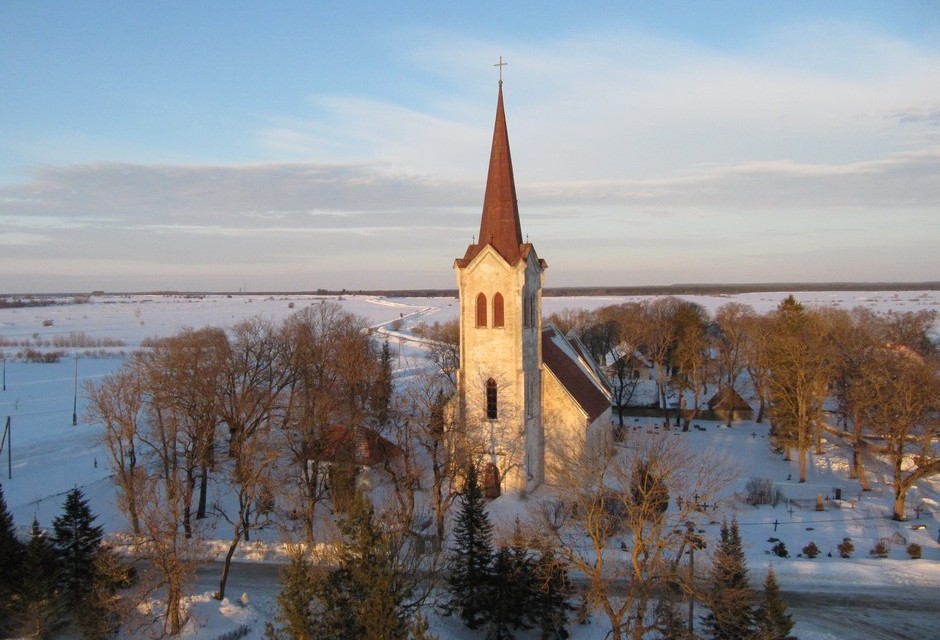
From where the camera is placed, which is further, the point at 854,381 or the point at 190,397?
the point at 854,381

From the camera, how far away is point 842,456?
37.2 metres

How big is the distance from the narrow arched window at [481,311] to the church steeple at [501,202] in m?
2.12

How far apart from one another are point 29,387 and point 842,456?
196ft

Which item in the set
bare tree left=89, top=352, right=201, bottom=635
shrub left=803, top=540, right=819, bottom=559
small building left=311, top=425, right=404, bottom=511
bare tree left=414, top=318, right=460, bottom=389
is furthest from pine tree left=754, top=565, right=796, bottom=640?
bare tree left=414, top=318, right=460, bottom=389

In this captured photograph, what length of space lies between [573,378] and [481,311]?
785 cm

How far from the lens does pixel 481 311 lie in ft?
93.6

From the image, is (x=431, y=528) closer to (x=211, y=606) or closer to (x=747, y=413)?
(x=211, y=606)

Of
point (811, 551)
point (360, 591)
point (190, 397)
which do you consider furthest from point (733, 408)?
point (360, 591)

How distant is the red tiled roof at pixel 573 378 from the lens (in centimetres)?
3134

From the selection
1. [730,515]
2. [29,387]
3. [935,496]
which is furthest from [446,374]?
[29,387]

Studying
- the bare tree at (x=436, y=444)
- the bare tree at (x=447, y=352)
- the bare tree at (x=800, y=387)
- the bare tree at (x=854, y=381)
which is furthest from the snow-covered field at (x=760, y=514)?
the bare tree at (x=447, y=352)

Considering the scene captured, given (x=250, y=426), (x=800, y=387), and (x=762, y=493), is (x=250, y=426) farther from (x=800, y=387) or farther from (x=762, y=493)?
(x=800, y=387)

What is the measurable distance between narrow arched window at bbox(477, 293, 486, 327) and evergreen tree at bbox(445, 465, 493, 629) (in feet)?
34.4

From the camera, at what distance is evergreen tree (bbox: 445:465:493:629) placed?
18.5 metres
